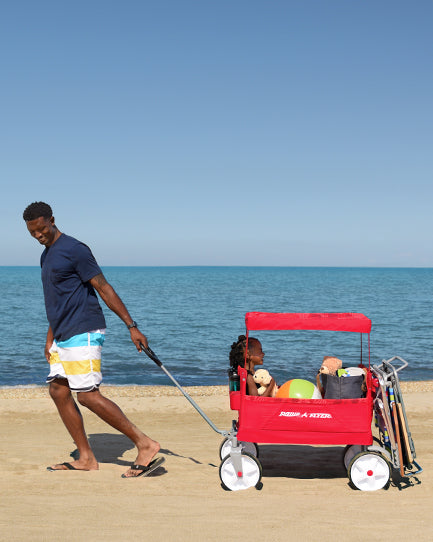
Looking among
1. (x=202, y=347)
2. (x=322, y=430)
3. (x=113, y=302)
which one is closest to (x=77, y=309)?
(x=113, y=302)

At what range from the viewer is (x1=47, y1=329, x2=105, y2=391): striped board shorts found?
4848 millimetres

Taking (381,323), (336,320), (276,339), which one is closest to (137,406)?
(336,320)

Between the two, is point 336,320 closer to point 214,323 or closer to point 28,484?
point 28,484

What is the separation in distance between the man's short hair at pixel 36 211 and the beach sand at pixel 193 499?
2128 millimetres

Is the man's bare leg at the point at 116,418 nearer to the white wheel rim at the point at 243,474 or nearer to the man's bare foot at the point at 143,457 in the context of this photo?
the man's bare foot at the point at 143,457

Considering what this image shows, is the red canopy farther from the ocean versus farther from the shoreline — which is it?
the ocean

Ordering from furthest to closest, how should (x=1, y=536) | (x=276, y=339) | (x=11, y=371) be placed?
1. (x=276, y=339)
2. (x=11, y=371)
3. (x=1, y=536)

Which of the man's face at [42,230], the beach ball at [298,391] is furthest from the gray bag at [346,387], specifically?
the man's face at [42,230]

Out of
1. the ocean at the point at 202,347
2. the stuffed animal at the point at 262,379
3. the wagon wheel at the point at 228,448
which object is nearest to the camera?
the stuffed animal at the point at 262,379

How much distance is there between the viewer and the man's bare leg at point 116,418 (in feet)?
16.1

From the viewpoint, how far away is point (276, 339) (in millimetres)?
21953

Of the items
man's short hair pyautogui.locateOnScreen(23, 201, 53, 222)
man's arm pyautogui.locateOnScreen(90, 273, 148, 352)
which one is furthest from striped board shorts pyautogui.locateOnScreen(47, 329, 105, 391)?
man's short hair pyautogui.locateOnScreen(23, 201, 53, 222)

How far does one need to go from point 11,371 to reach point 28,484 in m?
11.5

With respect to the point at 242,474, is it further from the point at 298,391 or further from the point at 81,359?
the point at 81,359
